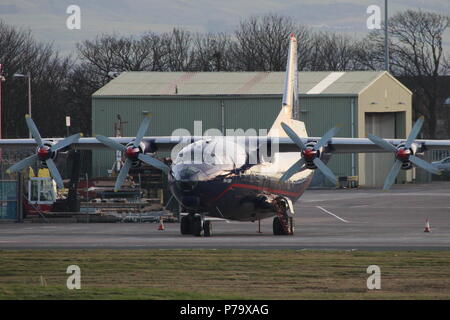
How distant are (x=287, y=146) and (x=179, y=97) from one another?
46.8m

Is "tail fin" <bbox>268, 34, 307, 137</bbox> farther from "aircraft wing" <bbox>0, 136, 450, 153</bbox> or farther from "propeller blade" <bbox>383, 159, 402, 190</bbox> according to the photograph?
"propeller blade" <bbox>383, 159, 402, 190</bbox>

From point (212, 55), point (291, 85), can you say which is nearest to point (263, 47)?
point (212, 55)

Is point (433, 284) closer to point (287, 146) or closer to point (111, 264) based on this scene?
point (111, 264)

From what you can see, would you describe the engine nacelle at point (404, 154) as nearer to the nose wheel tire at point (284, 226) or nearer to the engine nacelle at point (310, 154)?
the engine nacelle at point (310, 154)

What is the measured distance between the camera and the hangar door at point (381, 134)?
3430 inches

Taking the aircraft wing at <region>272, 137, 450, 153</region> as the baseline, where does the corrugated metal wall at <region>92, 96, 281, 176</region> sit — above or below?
Answer: above

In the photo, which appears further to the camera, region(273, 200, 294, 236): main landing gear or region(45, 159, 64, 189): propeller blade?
region(273, 200, 294, 236): main landing gear

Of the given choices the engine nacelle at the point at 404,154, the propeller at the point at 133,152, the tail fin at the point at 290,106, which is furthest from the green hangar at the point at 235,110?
the engine nacelle at the point at 404,154

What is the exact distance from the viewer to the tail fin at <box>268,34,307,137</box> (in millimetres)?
43250

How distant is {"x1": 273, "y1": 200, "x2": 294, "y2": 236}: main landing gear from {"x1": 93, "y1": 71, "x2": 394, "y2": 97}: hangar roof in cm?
4605

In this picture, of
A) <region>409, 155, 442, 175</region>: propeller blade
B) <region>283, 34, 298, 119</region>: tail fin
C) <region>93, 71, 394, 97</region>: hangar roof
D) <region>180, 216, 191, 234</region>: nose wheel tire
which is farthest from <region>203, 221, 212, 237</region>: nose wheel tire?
<region>93, 71, 394, 97</region>: hangar roof

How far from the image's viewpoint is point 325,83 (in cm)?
8825
